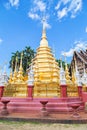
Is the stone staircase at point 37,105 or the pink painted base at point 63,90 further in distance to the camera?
the pink painted base at point 63,90

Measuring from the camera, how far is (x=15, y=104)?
566 inches

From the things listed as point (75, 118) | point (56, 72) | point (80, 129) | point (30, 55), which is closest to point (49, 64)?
point (56, 72)

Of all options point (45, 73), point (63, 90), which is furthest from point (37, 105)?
point (45, 73)

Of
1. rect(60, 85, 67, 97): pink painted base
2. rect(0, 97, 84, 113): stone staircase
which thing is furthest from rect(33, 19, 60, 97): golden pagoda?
rect(0, 97, 84, 113): stone staircase

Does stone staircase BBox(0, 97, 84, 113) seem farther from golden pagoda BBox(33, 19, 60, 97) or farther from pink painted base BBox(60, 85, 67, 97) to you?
golden pagoda BBox(33, 19, 60, 97)

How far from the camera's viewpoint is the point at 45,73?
18859 millimetres

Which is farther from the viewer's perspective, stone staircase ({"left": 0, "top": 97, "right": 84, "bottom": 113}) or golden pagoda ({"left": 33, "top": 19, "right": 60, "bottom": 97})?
golden pagoda ({"left": 33, "top": 19, "right": 60, "bottom": 97})

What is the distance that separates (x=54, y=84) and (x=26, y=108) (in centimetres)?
362

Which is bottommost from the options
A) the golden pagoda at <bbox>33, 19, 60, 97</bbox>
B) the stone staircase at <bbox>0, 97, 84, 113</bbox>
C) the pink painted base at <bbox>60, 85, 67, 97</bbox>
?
the stone staircase at <bbox>0, 97, 84, 113</bbox>

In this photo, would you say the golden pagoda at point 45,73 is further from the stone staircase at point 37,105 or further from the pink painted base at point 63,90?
the stone staircase at point 37,105

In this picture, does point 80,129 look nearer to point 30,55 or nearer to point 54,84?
Answer: point 54,84

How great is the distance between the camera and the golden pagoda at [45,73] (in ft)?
52.4

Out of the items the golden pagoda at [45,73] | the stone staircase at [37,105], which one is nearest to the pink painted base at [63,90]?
the stone staircase at [37,105]

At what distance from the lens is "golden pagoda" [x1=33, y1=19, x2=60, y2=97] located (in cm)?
1597
